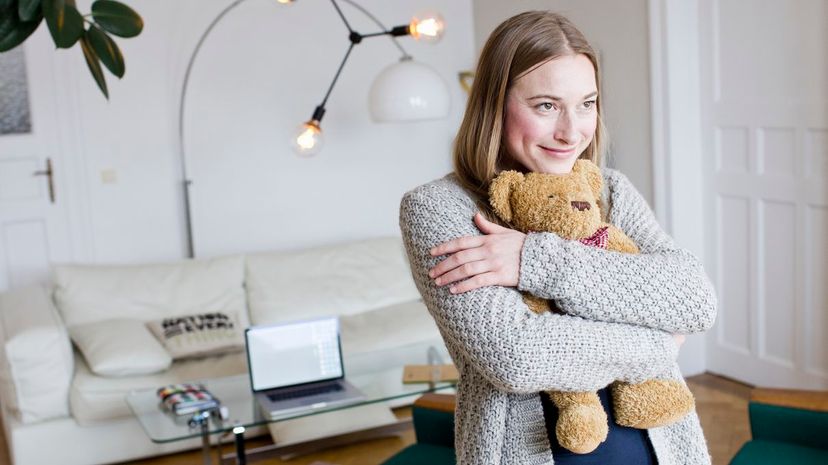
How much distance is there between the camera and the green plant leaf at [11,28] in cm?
226

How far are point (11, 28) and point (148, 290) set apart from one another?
86.3 inches

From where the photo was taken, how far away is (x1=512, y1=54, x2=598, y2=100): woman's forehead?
4.46 ft

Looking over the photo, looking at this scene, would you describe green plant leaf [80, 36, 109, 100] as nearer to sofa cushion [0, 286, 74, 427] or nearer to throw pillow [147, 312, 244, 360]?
sofa cushion [0, 286, 74, 427]

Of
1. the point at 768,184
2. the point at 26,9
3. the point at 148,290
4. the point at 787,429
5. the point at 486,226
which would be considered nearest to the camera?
the point at 486,226

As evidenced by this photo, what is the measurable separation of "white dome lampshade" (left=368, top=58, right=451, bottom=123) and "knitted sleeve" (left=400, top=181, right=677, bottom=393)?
310 cm

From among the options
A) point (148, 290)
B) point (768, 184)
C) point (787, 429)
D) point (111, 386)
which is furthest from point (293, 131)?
point (787, 429)

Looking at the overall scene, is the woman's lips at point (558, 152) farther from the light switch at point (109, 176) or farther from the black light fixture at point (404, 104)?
the light switch at point (109, 176)

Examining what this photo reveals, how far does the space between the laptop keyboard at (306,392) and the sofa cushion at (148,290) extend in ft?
3.87

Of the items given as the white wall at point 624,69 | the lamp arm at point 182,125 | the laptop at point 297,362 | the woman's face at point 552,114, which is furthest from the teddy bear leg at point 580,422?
the lamp arm at point 182,125

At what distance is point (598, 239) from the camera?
138 centimetres

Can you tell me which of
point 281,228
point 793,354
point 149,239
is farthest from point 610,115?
point 149,239

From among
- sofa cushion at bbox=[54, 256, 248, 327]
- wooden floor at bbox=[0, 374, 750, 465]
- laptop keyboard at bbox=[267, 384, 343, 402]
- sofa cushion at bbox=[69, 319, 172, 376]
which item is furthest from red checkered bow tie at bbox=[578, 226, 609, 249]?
sofa cushion at bbox=[54, 256, 248, 327]

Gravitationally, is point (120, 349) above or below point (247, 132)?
below

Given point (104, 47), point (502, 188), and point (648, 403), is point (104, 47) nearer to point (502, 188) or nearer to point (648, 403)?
point (502, 188)
